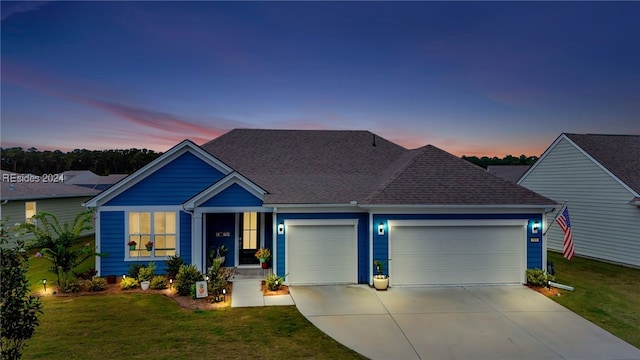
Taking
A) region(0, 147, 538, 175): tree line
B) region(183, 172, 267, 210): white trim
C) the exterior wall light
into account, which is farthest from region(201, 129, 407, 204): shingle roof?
region(0, 147, 538, 175): tree line

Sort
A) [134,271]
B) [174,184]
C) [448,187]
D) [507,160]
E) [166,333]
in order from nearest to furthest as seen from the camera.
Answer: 1. [166,333]
2. [134,271]
3. [448,187]
4. [174,184]
5. [507,160]

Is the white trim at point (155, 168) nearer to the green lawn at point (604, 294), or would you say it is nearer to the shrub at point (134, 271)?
the shrub at point (134, 271)

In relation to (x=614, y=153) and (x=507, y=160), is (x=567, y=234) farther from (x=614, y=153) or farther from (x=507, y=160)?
(x=507, y=160)

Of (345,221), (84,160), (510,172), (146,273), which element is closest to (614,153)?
(510,172)

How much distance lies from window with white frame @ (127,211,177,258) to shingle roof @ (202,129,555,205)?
11.7 feet

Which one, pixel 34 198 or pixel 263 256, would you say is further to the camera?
pixel 34 198

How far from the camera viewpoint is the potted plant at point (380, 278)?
35.0 feet

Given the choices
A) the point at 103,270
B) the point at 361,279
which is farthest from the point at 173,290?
the point at 361,279

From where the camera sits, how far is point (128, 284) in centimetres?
1076

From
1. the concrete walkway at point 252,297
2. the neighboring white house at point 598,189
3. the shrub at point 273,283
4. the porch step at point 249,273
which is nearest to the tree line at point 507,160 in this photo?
the neighboring white house at point 598,189

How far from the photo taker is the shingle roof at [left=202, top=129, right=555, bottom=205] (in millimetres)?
11406

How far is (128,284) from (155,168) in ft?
13.5

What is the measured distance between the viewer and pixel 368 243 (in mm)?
11406

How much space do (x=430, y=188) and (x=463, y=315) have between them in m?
4.47
